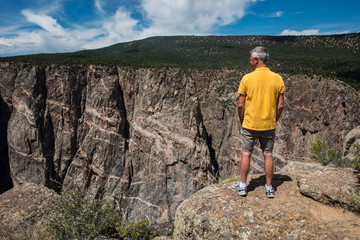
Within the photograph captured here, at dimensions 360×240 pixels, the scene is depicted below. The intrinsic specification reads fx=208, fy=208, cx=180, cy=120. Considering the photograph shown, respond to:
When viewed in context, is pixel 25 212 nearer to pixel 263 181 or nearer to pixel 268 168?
pixel 263 181

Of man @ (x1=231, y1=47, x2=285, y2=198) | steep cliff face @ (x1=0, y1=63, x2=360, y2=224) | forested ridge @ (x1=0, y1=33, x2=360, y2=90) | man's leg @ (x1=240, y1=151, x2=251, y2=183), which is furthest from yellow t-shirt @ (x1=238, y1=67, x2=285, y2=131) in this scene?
forested ridge @ (x1=0, y1=33, x2=360, y2=90)

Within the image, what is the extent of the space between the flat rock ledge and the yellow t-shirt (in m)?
1.56

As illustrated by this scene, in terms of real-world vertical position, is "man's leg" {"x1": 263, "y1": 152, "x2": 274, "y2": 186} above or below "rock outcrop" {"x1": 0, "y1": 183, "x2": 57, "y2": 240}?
above

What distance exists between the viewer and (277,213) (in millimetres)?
3883

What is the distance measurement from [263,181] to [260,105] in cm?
207

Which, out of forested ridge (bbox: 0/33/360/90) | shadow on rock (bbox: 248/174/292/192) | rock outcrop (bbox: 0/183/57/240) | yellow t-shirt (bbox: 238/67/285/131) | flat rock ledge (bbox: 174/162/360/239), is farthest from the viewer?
forested ridge (bbox: 0/33/360/90)

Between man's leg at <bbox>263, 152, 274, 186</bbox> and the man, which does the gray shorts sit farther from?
man's leg at <bbox>263, 152, 274, 186</bbox>

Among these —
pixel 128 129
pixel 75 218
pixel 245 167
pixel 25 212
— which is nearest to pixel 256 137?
pixel 245 167

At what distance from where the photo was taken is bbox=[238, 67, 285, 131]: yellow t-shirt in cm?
434

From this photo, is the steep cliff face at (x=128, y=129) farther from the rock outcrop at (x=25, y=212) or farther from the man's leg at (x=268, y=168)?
the man's leg at (x=268, y=168)

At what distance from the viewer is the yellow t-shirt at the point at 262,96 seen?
434cm

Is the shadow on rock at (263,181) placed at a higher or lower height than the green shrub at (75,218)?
higher

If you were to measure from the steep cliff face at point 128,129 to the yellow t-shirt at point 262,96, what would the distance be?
21735mm

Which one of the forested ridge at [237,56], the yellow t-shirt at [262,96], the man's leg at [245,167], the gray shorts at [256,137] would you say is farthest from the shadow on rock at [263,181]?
the forested ridge at [237,56]
